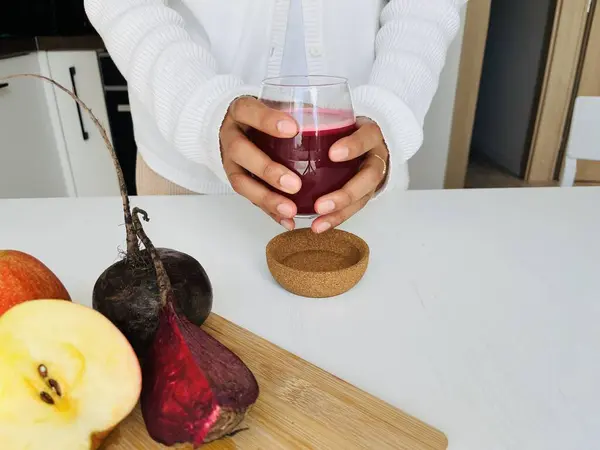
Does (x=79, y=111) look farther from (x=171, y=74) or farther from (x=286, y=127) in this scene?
(x=286, y=127)

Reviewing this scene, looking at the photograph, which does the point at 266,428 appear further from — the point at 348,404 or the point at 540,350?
the point at 540,350

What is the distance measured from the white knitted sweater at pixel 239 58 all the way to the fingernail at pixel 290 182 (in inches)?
5.6

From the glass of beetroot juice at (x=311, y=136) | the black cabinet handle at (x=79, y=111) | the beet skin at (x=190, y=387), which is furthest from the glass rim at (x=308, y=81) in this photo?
the black cabinet handle at (x=79, y=111)

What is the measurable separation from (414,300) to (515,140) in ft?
8.86

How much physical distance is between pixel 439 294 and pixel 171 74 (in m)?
0.45

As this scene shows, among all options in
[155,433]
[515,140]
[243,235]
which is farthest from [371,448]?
[515,140]

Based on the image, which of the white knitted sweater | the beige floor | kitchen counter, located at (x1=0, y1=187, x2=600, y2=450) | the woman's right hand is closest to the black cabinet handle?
the white knitted sweater

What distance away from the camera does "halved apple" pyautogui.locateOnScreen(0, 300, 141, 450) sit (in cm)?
31

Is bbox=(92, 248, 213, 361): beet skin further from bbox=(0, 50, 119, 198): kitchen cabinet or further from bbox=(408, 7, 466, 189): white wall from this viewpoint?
bbox=(408, 7, 466, 189): white wall

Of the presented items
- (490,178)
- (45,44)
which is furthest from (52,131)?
(490,178)

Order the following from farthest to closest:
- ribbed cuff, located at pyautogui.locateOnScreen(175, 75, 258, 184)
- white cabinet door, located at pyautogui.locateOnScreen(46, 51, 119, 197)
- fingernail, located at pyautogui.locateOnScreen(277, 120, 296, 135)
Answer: white cabinet door, located at pyautogui.locateOnScreen(46, 51, 119, 197)
ribbed cuff, located at pyautogui.locateOnScreen(175, 75, 258, 184)
fingernail, located at pyautogui.locateOnScreen(277, 120, 296, 135)

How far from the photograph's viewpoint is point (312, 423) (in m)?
0.37

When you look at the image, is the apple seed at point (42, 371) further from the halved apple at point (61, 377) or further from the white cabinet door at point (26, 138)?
the white cabinet door at point (26, 138)

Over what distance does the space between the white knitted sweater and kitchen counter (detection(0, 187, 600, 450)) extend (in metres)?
0.09
